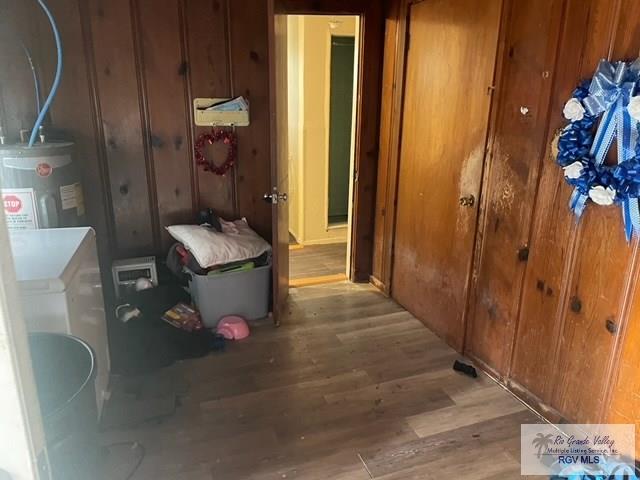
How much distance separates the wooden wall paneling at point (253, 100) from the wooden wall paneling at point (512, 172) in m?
1.53

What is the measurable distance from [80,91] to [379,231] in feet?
7.36

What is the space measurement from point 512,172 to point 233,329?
185cm

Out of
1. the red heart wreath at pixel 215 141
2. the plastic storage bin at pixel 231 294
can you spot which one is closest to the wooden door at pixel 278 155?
the plastic storage bin at pixel 231 294

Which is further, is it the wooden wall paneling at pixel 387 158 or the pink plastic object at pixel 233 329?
the wooden wall paneling at pixel 387 158

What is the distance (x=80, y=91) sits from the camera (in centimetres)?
278

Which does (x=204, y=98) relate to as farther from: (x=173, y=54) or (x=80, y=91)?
(x=80, y=91)

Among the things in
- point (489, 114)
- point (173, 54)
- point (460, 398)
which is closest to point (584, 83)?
point (489, 114)

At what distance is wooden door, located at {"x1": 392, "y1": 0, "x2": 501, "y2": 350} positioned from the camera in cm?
242

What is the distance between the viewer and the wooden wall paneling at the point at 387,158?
3.11 meters

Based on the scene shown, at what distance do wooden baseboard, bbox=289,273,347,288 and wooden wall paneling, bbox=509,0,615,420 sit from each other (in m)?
1.77

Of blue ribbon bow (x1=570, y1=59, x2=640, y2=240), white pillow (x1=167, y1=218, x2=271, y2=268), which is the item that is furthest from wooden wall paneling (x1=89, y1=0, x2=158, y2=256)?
blue ribbon bow (x1=570, y1=59, x2=640, y2=240)

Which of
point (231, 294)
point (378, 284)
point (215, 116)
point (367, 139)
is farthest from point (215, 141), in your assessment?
point (378, 284)

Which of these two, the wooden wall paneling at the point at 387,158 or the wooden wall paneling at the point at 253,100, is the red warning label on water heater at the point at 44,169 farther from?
the wooden wall paneling at the point at 387,158

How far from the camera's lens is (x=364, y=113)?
3.39 meters
